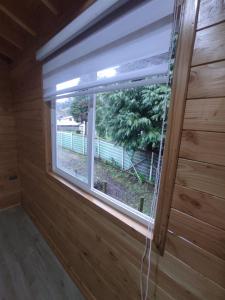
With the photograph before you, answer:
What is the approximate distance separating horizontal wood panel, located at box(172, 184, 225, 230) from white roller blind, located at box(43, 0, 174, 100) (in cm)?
50

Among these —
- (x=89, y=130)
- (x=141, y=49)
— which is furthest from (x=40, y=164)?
(x=141, y=49)

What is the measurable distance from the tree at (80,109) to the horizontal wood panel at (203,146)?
33.3 inches

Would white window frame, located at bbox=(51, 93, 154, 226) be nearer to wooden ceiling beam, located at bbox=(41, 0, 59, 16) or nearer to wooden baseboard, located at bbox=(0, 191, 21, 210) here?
wooden ceiling beam, located at bbox=(41, 0, 59, 16)

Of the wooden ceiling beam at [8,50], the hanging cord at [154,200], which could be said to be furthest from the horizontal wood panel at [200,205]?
the wooden ceiling beam at [8,50]

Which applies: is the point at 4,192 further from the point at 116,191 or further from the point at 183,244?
the point at 183,244

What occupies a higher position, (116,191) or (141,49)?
(141,49)

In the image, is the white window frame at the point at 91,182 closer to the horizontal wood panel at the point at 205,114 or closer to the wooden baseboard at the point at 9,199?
the horizontal wood panel at the point at 205,114

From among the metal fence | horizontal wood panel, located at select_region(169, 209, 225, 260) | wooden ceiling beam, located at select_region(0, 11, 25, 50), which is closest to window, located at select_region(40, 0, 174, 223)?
the metal fence

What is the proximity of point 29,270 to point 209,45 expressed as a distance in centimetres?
221

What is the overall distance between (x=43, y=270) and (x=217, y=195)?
1824mm

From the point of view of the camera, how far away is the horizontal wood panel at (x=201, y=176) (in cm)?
61

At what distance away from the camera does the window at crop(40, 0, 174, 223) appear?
0.79m

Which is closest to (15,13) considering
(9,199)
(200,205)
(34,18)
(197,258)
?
(34,18)

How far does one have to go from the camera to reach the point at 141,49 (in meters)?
0.82
